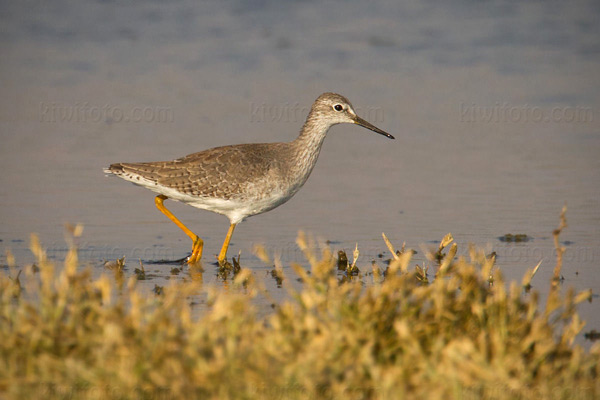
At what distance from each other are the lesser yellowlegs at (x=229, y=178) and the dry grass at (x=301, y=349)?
3.74m

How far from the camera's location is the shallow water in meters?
9.50

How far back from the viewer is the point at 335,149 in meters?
13.0

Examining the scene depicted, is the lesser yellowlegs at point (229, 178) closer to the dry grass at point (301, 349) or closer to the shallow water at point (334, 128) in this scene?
the shallow water at point (334, 128)

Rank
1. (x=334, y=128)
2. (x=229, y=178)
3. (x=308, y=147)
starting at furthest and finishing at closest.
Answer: (x=334, y=128)
(x=308, y=147)
(x=229, y=178)

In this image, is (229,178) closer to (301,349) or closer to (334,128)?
(301,349)

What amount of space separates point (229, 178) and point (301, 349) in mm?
4528

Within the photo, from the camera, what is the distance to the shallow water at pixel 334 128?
9.50 meters

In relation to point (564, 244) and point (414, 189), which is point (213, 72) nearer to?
point (414, 189)

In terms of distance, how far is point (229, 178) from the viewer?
29.3ft

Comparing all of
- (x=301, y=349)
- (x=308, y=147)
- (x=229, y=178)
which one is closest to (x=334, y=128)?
(x=308, y=147)

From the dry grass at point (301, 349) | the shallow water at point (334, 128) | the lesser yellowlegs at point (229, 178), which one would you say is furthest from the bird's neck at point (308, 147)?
the dry grass at point (301, 349)

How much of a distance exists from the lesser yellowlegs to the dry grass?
147 inches

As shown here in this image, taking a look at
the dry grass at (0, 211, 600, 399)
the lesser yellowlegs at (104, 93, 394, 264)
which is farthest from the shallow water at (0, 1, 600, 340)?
the dry grass at (0, 211, 600, 399)

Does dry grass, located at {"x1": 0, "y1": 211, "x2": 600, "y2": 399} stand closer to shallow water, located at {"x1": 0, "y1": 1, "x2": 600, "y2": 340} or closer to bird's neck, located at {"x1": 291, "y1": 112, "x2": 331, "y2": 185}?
shallow water, located at {"x1": 0, "y1": 1, "x2": 600, "y2": 340}
